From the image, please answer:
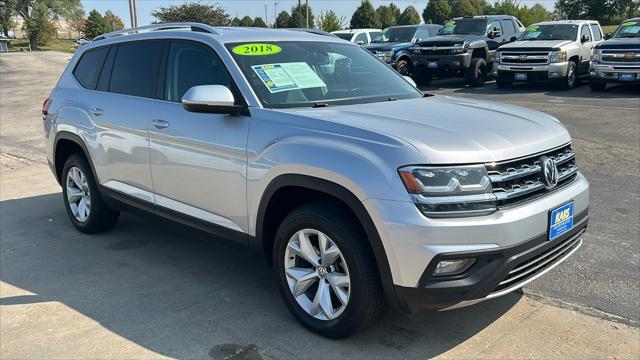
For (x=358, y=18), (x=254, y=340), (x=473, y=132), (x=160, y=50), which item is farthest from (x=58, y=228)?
(x=358, y=18)

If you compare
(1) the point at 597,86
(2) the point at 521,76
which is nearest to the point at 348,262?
(2) the point at 521,76

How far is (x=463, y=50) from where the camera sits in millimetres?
16953

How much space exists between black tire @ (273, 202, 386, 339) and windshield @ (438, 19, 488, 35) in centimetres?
1639

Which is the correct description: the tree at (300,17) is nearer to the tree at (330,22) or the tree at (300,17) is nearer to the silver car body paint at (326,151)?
the tree at (330,22)

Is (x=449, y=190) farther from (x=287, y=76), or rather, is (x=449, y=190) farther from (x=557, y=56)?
(x=557, y=56)

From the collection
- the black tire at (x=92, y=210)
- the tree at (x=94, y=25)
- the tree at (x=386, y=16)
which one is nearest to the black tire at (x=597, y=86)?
the black tire at (x=92, y=210)

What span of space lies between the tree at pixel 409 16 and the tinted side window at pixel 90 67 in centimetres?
5693

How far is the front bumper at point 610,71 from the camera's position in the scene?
14453 millimetres

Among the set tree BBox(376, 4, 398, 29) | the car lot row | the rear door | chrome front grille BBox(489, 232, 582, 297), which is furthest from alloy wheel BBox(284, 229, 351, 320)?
tree BBox(376, 4, 398, 29)

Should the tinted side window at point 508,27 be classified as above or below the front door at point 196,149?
above

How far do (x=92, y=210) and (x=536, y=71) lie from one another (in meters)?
13.4

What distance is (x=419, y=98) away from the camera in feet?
14.3

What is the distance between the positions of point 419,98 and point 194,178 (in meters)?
1.73

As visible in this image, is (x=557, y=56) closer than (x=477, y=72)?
Yes
